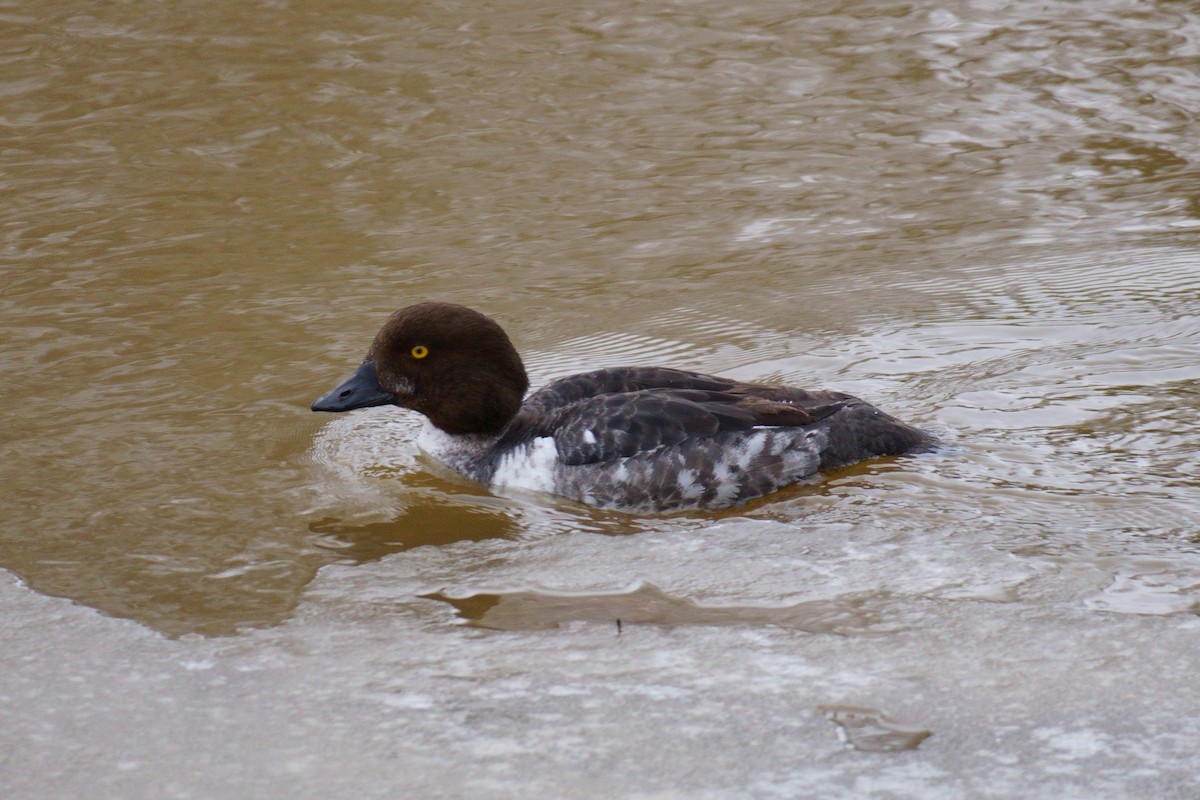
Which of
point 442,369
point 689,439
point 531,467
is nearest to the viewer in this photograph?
point 689,439

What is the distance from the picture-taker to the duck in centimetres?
651

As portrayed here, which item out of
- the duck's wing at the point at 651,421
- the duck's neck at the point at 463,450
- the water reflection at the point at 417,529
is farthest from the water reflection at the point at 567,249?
the duck's wing at the point at 651,421

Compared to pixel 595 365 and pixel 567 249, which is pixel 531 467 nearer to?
pixel 595 365

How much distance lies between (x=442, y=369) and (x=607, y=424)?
0.86 meters

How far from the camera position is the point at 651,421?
6.62m

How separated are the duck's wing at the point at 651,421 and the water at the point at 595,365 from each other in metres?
0.32

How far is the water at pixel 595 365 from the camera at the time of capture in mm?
4543

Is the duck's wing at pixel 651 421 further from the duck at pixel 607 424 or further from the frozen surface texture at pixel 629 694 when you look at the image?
the frozen surface texture at pixel 629 694

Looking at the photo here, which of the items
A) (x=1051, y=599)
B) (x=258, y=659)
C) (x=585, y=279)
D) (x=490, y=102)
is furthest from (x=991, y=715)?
(x=490, y=102)

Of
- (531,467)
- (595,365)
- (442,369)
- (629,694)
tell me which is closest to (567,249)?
(595,365)

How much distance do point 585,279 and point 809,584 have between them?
4.06m

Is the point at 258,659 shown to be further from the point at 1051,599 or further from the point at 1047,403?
the point at 1047,403

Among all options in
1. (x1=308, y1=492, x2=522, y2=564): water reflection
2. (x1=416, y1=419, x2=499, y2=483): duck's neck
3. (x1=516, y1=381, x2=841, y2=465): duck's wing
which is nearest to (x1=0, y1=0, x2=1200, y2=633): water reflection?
(x1=308, y1=492, x2=522, y2=564): water reflection

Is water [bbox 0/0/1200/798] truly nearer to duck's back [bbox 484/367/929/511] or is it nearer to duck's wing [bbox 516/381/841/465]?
duck's back [bbox 484/367/929/511]
